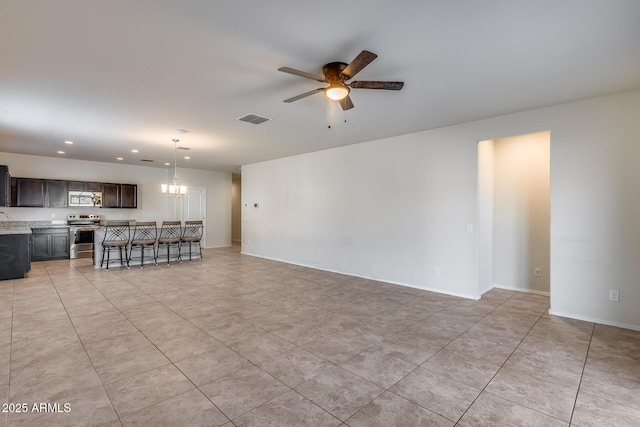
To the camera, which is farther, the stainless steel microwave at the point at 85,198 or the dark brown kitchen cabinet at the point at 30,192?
the stainless steel microwave at the point at 85,198

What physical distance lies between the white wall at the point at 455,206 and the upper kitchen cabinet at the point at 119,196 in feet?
14.4

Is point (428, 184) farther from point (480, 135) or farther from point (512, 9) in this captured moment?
point (512, 9)

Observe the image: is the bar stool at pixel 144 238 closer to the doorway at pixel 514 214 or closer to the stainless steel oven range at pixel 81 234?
the stainless steel oven range at pixel 81 234

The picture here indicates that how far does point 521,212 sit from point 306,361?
14.4 feet

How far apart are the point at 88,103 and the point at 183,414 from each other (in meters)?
3.85

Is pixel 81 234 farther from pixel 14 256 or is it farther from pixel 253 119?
pixel 253 119

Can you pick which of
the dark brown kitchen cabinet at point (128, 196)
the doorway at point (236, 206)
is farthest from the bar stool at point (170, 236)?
the doorway at point (236, 206)

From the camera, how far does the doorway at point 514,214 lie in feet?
15.4

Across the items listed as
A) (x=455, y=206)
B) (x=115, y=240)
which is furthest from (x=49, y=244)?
(x=455, y=206)

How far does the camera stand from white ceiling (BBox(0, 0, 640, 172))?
2.02 m

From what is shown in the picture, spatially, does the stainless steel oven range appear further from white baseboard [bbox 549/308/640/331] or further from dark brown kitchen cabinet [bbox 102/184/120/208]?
white baseboard [bbox 549/308/640/331]

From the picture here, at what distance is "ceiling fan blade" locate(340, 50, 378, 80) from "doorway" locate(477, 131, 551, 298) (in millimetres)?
2917

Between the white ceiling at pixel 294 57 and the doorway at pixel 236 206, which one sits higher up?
the white ceiling at pixel 294 57

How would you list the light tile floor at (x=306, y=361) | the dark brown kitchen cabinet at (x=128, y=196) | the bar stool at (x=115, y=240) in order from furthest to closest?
the dark brown kitchen cabinet at (x=128, y=196)
the bar stool at (x=115, y=240)
the light tile floor at (x=306, y=361)
